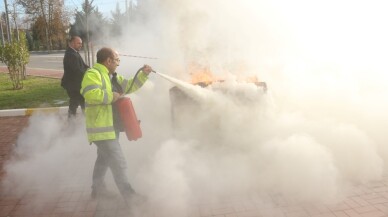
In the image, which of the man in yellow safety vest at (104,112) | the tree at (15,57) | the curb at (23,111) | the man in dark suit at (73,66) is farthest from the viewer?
the tree at (15,57)

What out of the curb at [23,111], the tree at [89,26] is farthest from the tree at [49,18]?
the curb at [23,111]

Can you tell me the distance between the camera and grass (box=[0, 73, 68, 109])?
348 inches

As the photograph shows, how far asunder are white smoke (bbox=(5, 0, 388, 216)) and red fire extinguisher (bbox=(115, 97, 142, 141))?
0.70 meters

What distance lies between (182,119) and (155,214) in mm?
1508

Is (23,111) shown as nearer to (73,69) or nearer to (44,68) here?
(73,69)

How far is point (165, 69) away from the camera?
6.74m

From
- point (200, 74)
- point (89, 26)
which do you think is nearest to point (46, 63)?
point (89, 26)

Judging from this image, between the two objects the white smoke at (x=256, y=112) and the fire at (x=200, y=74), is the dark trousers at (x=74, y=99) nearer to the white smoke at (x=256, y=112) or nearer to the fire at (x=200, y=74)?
the white smoke at (x=256, y=112)

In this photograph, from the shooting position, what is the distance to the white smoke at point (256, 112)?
13.4ft

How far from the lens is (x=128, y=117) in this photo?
11.8 feet

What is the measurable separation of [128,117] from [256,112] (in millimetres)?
1870

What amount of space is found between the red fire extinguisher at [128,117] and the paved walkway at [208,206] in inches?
30.4

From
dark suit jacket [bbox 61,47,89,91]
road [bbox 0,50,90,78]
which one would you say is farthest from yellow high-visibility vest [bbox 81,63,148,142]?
road [bbox 0,50,90,78]

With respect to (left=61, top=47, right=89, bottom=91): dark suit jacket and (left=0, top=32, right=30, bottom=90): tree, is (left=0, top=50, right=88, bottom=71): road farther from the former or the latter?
(left=61, top=47, right=89, bottom=91): dark suit jacket
